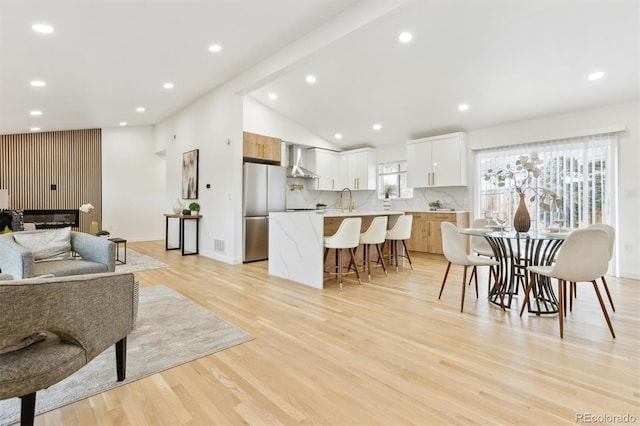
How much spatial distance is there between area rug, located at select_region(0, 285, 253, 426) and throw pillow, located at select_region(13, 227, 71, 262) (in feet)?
3.33

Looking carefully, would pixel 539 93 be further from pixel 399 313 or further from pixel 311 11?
pixel 399 313

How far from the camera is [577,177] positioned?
5.01 m

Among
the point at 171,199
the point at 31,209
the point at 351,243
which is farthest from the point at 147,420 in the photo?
the point at 31,209

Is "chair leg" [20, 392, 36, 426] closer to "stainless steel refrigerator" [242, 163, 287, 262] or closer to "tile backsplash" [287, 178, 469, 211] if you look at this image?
"stainless steel refrigerator" [242, 163, 287, 262]

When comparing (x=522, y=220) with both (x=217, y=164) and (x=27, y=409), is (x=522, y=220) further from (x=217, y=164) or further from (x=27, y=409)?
(x=217, y=164)

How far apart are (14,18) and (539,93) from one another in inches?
256

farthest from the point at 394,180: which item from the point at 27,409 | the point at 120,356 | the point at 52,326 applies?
the point at 27,409

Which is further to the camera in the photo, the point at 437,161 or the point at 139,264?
the point at 437,161

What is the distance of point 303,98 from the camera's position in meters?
6.17

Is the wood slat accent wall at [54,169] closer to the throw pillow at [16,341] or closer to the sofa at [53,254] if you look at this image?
the sofa at [53,254]

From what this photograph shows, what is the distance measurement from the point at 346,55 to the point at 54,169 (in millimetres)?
7916

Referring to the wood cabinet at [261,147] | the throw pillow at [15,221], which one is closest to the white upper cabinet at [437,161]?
the wood cabinet at [261,147]

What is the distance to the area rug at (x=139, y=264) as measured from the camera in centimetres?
516

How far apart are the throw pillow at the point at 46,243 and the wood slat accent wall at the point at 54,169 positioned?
5.38 m
